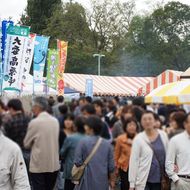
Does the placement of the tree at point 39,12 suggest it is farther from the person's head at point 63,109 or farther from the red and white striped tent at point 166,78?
the person's head at point 63,109

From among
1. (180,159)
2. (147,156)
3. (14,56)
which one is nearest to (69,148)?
(147,156)

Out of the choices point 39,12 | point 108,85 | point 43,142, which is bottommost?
point 43,142

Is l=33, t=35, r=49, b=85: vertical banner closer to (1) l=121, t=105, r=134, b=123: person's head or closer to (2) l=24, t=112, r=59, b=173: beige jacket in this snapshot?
(1) l=121, t=105, r=134, b=123: person's head

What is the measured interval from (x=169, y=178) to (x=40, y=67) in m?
12.2

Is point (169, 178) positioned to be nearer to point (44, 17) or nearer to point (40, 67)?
point (40, 67)

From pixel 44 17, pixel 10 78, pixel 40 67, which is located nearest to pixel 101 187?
pixel 10 78

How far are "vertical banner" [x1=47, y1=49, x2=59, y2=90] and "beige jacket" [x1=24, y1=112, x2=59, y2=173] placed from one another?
1223 centimetres

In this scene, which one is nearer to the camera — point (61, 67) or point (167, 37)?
point (61, 67)

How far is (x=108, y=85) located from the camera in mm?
26391

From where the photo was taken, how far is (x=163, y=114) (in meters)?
9.10

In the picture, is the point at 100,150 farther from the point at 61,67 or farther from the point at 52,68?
the point at 61,67

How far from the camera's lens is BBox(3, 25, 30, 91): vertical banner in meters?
14.1

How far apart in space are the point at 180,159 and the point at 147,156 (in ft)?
1.28

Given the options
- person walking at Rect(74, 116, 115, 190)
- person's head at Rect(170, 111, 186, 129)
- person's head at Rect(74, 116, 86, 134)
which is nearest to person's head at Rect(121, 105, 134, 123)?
person's head at Rect(74, 116, 86, 134)
